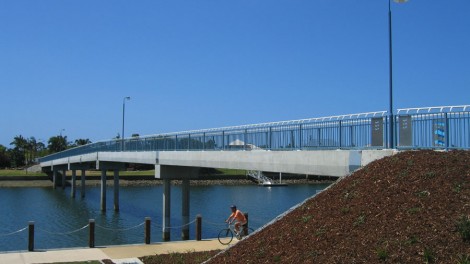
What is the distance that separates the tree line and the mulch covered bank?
10657 cm

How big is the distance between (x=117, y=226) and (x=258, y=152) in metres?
18.3

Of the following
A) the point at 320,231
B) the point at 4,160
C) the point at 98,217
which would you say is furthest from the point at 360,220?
the point at 4,160

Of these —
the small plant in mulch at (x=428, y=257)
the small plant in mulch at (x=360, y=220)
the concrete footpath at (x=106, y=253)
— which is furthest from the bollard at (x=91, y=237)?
the small plant in mulch at (x=428, y=257)

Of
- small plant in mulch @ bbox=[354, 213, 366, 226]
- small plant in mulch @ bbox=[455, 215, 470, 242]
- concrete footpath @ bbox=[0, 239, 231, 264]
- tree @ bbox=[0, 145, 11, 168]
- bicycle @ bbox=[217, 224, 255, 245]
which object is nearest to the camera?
small plant in mulch @ bbox=[455, 215, 470, 242]

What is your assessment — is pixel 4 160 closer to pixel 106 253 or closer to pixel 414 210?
pixel 106 253

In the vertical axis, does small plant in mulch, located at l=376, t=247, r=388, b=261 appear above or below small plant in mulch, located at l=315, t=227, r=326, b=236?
below

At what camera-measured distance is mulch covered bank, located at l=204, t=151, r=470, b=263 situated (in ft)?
27.8

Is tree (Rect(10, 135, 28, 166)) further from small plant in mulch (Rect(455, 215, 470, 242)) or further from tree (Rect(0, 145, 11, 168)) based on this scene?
small plant in mulch (Rect(455, 215, 470, 242))

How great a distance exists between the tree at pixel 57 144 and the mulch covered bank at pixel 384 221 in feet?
387

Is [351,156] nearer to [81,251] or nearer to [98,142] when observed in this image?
[81,251]

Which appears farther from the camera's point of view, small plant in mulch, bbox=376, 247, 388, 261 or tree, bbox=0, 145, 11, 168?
tree, bbox=0, 145, 11, 168

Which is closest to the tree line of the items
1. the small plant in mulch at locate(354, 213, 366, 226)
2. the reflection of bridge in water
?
the reflection of bridge in water

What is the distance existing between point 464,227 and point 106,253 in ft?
40.3

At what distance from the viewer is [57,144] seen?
123188 millimetres
